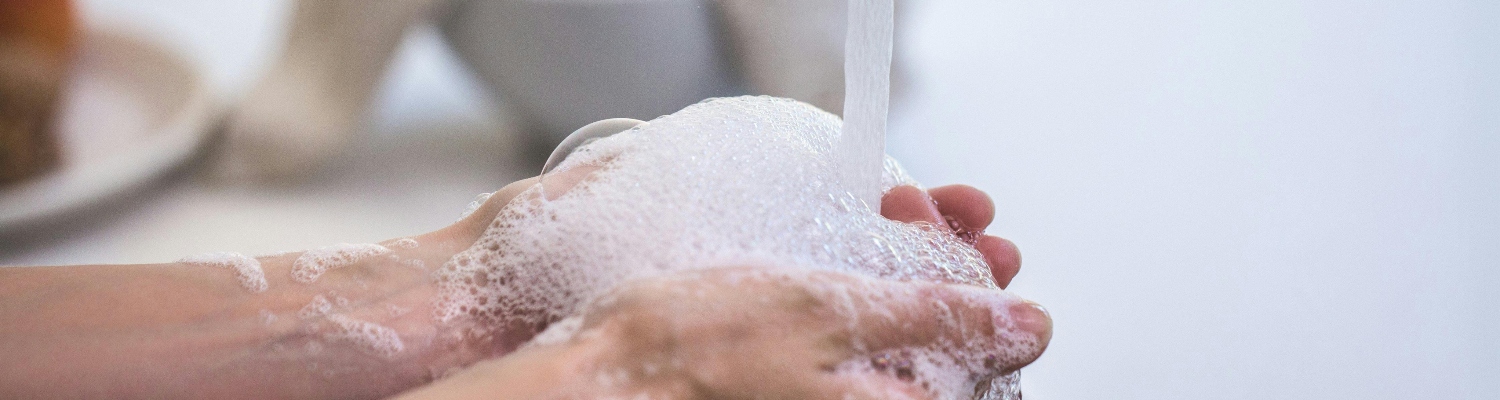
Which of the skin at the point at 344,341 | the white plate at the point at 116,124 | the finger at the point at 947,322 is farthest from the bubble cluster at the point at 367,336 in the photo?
the white plate at the point at 116,124

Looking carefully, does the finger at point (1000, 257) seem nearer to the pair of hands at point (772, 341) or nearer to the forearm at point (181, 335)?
the pair of hands at point (772, 341)

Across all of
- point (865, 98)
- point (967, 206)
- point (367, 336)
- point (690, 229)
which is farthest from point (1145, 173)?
point (367, 336)

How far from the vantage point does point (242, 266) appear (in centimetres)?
66

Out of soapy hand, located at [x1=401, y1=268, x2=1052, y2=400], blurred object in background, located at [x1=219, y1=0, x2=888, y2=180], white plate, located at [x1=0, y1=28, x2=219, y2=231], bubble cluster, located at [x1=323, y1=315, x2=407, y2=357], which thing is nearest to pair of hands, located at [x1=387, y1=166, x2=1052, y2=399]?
soapy hand, located at [x1=401, y1=268, x2=1052, y2=400]

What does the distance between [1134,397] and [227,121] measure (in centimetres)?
93

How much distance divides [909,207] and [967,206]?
0.06 meters

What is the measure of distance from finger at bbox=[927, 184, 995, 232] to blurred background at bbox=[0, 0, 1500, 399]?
0.47ft

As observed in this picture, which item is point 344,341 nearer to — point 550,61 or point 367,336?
point 367,336

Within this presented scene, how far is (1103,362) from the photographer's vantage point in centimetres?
80

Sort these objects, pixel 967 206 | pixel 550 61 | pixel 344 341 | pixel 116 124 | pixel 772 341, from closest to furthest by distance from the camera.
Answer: pixel 772 341 < pixel 344 341 < pixel 967 206 < pixel 550 61 < pixel 116 124

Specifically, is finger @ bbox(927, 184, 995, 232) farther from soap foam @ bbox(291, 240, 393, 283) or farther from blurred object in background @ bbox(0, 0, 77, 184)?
blurred object in background @ bbox(0, 0, 77, 184)

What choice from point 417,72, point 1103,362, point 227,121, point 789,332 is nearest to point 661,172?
point 789,332

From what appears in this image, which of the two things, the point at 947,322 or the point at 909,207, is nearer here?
the point at 947,322

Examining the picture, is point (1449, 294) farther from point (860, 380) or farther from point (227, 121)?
point (227, 121)
